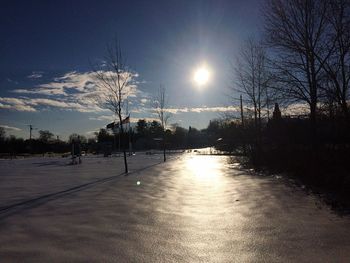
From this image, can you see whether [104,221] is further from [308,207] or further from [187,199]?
[308,207]

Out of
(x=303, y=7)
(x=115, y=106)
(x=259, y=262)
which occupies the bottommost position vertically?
(x=259, y=262)

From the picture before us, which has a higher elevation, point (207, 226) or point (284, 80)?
point (284, 80)

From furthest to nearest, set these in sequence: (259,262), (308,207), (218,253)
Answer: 1. (308,207)
2. (218,253)
3. (259,262)

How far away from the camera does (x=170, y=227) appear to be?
674 cm

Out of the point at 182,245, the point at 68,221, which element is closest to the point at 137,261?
the point at 182,245

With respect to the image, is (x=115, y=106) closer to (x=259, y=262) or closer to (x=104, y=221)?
(x=104, y=221)

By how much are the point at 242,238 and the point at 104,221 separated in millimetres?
2747

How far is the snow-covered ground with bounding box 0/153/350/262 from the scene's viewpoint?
203 inches

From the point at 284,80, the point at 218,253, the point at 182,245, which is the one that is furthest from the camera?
the point at 284,80

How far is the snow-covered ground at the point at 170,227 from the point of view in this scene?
16.9 ft

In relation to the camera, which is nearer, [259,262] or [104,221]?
[259,262]

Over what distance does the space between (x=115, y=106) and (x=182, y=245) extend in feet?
47.0

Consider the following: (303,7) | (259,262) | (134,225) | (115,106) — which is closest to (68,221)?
(134,225)

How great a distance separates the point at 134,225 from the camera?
22.6 feet
